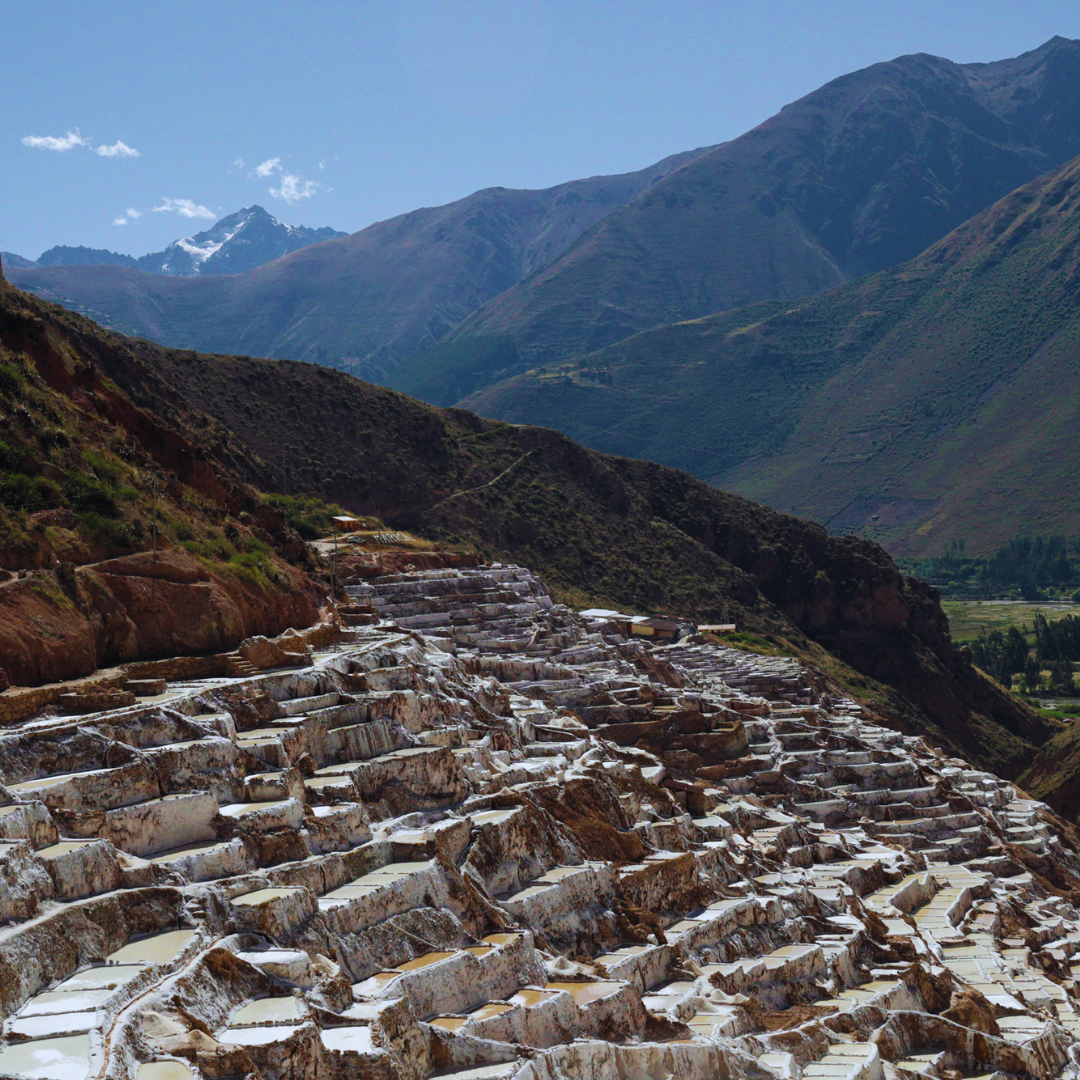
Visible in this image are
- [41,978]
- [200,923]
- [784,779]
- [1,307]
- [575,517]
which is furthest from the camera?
[575,517]

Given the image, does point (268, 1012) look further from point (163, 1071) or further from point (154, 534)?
point (154, 534)

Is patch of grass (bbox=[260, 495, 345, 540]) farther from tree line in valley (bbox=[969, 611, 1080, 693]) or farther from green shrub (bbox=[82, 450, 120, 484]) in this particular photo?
tree line in valley (bbox=[969, 611, 1080, 693])

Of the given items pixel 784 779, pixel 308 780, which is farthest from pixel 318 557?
pixel 308 780

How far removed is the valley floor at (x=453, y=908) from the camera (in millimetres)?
19500

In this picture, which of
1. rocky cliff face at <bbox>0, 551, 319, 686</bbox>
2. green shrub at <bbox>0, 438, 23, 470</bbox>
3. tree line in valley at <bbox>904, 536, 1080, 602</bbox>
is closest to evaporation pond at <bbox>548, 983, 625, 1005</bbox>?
rocky cliff face at <bbox>0, 551, 319, 686</bbox>

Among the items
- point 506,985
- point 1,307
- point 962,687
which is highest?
point 1,307

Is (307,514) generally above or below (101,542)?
below

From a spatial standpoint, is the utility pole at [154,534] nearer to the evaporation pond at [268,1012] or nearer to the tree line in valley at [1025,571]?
the evaporation pond at [268,1012]

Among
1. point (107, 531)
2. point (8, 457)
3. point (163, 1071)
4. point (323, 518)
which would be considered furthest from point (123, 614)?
point (323, 518)

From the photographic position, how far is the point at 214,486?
46438mm

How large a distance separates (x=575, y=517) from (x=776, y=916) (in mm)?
72316

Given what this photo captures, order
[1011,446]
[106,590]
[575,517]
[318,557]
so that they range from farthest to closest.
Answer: [1011,446] → [575,517] → [318,557] → [106,590]

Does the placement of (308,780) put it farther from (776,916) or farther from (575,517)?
(575,517)

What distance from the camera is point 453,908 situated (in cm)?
2552
